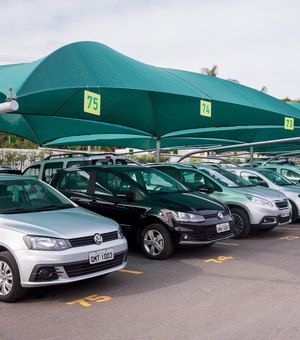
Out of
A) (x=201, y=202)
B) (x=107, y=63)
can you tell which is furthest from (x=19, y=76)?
(x=201, y=202)

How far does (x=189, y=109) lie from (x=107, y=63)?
5.04 metres

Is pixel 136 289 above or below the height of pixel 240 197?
below

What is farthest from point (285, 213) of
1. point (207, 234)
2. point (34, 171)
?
point (34, 171)

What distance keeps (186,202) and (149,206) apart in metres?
0.68

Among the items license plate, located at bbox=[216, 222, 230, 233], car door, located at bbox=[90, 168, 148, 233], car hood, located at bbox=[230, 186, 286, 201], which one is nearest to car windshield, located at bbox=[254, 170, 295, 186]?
car hood, located at bbox=[230, 186, 286, 201]

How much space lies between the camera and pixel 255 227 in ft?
32.6

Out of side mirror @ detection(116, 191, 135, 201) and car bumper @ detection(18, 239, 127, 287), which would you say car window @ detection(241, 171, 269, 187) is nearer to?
side mirror @ detection(116, 191, 135, 201)

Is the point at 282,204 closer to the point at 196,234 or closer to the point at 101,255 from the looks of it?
the point at 196,234

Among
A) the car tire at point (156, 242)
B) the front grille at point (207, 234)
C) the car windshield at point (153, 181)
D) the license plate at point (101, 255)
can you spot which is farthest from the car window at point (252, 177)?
the license plate at point (101, 255)

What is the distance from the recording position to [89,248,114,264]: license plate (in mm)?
5516

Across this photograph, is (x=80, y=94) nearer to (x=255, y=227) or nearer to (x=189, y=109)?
(x=189, y=109)

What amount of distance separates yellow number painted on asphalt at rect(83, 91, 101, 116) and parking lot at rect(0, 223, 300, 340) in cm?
573

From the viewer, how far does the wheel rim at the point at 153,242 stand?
7.75 meters

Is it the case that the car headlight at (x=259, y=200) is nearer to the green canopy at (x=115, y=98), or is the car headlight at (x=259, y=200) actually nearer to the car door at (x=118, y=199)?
the car door at (x=118, y=199)
